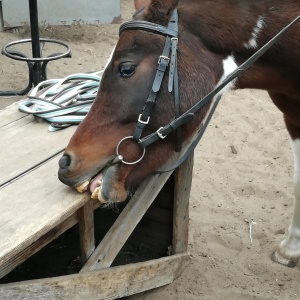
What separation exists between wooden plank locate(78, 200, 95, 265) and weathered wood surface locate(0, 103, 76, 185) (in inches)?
11.2

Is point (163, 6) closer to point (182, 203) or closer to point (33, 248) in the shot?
point (33, 248)

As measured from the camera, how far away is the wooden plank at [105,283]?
6.83ft

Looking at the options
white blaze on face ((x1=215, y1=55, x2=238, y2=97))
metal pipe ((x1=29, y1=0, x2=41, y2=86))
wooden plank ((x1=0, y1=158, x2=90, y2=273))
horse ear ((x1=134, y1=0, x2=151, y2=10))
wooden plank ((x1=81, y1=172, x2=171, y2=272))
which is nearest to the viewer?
wooden plank ((x1=0, y1=158, x2=90, y2=273))

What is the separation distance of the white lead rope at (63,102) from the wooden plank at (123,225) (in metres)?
0.44

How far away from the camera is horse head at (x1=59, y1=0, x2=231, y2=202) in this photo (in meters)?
1.99

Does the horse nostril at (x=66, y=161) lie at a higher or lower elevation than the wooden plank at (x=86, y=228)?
higher

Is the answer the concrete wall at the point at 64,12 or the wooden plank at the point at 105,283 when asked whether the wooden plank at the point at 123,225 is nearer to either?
the wooden plank at the point at 105,283

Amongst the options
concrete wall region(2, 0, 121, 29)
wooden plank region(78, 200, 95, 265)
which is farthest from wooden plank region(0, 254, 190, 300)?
concrete wall region(2, 0, 121, 29)

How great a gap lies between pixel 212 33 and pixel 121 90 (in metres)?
0.40

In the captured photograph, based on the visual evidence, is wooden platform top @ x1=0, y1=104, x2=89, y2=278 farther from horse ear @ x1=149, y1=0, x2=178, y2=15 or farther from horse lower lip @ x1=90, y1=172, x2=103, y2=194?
horse ear @ x1=149, y1=0, x2=178, y2=15

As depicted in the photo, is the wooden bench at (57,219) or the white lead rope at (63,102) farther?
the white lead rope at (63,102)

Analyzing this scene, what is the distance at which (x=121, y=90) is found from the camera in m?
2.00

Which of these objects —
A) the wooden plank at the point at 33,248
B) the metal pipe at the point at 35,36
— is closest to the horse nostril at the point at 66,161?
the wooden plank at the point at 33,248

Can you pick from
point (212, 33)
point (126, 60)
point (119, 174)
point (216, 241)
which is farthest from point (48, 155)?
point (216, 241)
